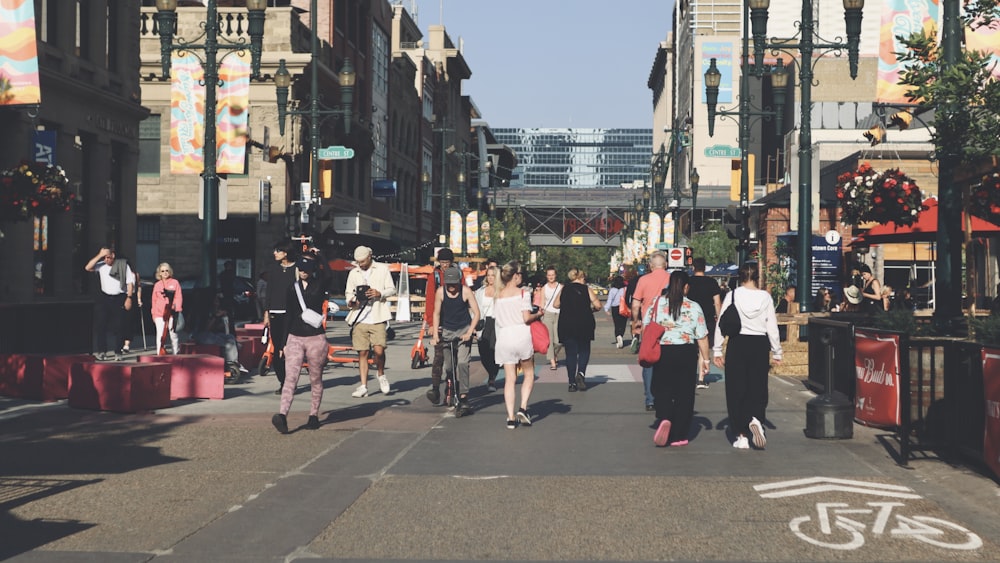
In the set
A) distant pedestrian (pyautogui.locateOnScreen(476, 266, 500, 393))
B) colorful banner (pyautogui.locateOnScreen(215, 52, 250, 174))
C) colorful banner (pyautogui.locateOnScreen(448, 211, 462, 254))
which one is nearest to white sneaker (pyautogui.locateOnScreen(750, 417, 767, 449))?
distant pedestrian (pyautogui.locateOnScreen(476, 266, 500, 393))

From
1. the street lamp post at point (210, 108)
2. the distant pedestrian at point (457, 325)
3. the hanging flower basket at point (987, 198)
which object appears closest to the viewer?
the hanging flower basket at point (987, 198)

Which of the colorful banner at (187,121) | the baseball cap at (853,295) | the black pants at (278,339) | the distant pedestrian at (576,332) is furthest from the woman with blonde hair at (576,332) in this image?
the baseball cap at (853,295)

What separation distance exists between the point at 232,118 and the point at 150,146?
22278 mm

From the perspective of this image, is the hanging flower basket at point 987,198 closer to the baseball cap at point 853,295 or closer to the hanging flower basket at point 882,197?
the hanging flower basket at point 882,197

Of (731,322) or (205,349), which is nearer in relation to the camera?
(731,322)

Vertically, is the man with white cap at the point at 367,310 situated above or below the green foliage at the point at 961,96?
below

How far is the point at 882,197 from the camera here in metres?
16.4

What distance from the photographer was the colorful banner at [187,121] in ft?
70.4

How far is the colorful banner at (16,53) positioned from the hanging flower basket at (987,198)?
11519mm

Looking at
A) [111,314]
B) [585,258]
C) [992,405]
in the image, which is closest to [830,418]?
[992,405]

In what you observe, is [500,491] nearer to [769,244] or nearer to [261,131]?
[261,131]

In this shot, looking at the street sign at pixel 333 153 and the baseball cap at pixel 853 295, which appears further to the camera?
the street sign at pixel 333 153

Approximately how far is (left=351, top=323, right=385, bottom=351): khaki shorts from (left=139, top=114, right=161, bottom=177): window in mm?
28610

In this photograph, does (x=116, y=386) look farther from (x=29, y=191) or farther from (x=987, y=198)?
(x=987, y=198)
